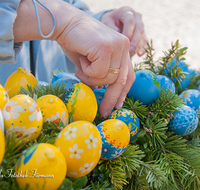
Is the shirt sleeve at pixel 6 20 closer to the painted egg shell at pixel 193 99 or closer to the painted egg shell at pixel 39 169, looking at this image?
the painted egg shell at pixel 39 169

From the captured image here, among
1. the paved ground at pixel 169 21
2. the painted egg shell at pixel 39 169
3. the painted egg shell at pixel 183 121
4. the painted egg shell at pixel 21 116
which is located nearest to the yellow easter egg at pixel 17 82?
the painted egg shell at pixel 21 116

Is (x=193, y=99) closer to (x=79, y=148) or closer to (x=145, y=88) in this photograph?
(x=145, y=88)

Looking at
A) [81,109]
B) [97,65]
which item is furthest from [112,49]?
[81,109]

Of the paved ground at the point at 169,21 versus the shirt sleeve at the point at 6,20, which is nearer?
the shirt sleeve at the point at 6,20

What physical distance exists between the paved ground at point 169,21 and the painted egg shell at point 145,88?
9.01 feet

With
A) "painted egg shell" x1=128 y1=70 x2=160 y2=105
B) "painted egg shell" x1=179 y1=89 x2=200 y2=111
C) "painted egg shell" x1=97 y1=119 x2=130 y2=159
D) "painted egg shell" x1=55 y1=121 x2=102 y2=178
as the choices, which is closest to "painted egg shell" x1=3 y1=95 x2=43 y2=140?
"painted egg shell" x1=55 y1=121 x2=102 y2=178

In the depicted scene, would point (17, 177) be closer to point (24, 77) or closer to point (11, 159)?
point (11, 159)

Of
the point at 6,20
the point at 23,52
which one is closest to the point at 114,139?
the point at 6,20

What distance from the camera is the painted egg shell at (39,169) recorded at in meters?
0.32

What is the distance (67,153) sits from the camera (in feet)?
1.25

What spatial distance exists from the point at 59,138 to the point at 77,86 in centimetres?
20

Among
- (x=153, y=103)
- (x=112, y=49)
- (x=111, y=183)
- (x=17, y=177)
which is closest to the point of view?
(x=17, y=177)

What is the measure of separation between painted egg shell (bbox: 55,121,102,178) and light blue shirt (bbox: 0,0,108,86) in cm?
32

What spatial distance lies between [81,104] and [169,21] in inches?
193
